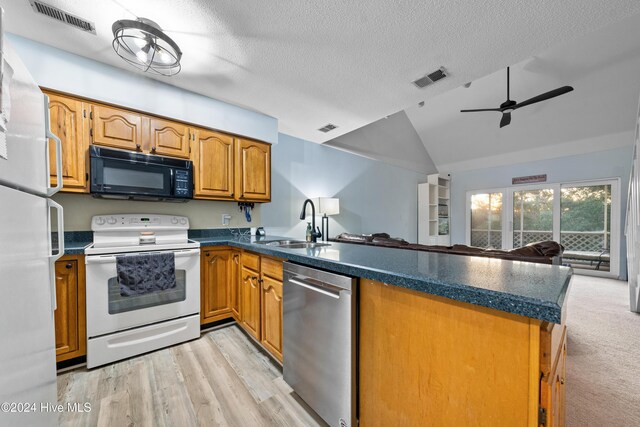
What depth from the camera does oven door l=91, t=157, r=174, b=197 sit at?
198 centimetres

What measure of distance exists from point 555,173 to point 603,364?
5064 mm

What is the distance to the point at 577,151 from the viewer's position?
507cm

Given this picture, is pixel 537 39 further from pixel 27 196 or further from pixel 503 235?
pixel 503 235

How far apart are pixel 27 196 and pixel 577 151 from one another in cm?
783

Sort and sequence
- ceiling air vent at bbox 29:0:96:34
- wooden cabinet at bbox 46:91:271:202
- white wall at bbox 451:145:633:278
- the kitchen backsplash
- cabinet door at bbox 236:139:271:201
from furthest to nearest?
white wall at bbox 451:145:633:278 → cabinet door at bbox 236:139:271:201 → the kitchen backsplash → wooden cabinet at bbox 46:91:271:202 → ceiling air vent at bbox 29:0:96:34

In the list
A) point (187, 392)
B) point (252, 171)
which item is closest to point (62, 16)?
point (252, 171)

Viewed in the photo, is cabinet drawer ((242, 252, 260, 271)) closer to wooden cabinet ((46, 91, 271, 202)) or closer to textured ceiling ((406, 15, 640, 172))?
wooden cabinet ((46, 91, 271, 202))

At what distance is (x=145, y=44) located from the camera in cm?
175

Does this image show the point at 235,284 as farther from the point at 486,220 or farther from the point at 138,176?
the point at 486,220

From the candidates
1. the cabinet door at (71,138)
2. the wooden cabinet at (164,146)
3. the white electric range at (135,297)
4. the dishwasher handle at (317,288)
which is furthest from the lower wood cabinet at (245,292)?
the cabinet door at (71,138)

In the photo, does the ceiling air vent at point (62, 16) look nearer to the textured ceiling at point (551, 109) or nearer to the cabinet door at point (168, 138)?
the cabinet door at point (168, 138)

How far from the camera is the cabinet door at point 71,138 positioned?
187 centimetres

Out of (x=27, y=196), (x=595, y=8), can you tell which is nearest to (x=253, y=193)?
(x=27, y=196)

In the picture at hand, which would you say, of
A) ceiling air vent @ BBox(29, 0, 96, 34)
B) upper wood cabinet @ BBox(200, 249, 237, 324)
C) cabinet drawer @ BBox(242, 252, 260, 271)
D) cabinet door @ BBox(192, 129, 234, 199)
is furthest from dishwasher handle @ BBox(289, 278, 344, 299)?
ceiling air vent @ BBox(29, 0, 96, 34)
